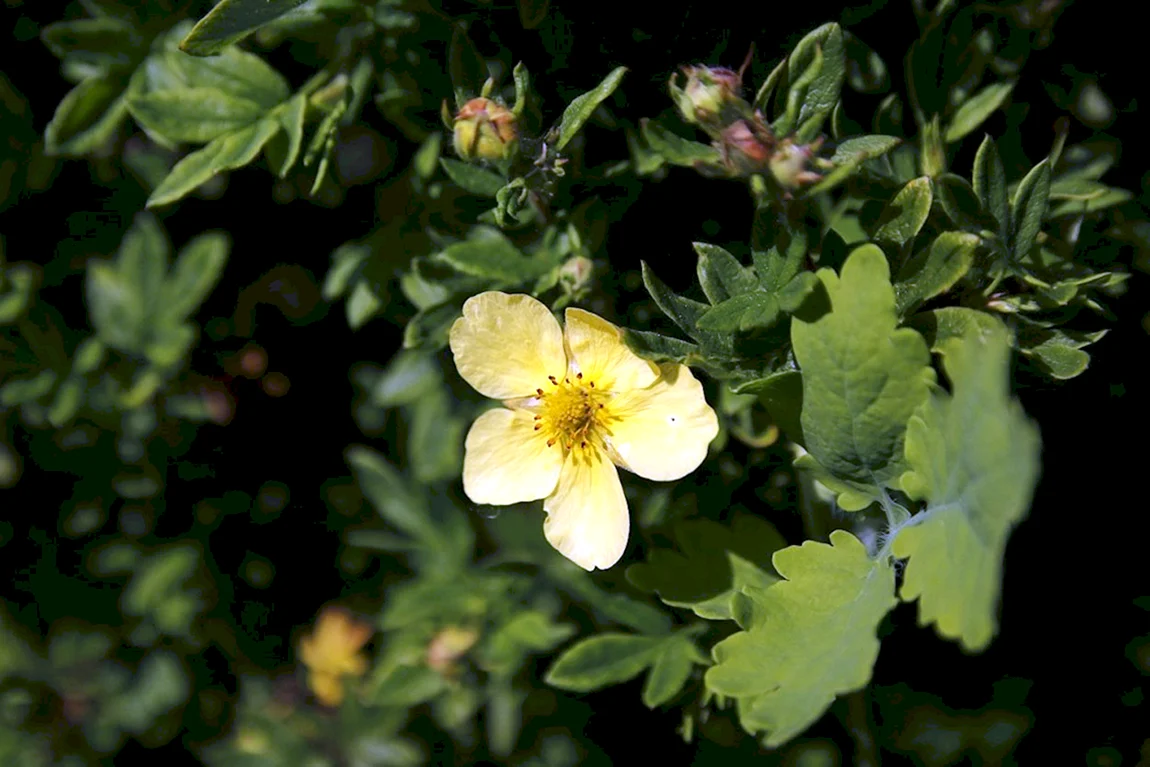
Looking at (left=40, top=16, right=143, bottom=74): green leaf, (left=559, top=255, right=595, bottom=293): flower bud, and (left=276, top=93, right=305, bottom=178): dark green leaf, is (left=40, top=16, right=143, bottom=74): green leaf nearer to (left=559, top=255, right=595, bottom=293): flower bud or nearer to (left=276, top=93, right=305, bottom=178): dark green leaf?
(left=276, top=93, right=305, bottom=178): dark green leaf

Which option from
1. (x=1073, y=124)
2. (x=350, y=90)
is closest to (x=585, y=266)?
(x=350, y=90)

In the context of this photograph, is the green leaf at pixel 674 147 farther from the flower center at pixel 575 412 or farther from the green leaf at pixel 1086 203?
the green leaf at pixel 1086 203

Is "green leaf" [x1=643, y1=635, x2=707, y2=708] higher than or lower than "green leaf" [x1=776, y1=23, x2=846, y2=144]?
lower

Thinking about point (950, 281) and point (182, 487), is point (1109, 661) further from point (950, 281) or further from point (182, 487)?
point (182, 487)

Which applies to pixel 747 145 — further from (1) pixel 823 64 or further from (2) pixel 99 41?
(2) pixel 99 41

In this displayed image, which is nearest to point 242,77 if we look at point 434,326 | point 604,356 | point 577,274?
point 434,326

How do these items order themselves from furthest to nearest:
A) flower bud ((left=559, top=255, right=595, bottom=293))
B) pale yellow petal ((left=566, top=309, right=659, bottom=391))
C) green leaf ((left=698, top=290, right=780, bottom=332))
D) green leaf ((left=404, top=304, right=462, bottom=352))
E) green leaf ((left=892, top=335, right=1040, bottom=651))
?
green leaf ((left=404, top=304, right=462, bottom=352)) < flower bud ((left=559, top=255, right=595, bottom=293)) < pale yellow petal ((left=566, top=309, right=659, bottom=391)) < green leaf ((left=698, top=290, right=780, bottom=332)) < green leaf ((left=892, top=335, right=1040, bottom=651))

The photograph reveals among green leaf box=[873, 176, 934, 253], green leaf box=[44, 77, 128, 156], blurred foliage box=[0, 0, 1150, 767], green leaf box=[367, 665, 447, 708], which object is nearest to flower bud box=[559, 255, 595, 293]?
blurred foliage box=[0, 0, 1150, 767]
